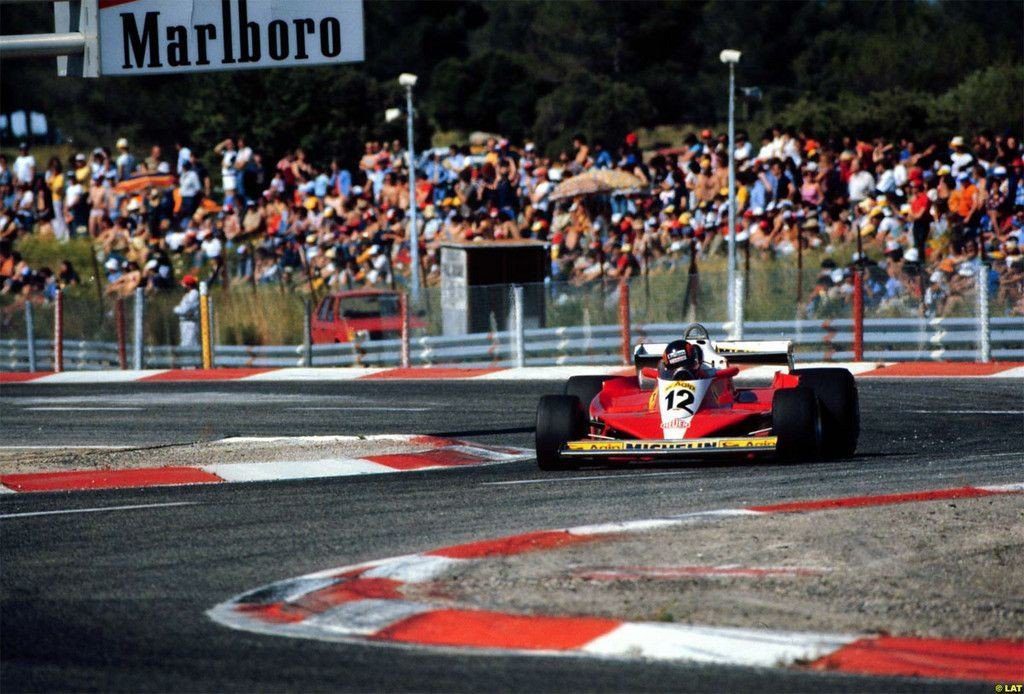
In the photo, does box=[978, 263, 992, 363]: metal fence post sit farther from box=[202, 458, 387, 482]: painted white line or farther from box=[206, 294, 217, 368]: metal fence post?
box=[206, 294, 217, 368]: metal fence post

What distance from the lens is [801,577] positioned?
22.9 feet

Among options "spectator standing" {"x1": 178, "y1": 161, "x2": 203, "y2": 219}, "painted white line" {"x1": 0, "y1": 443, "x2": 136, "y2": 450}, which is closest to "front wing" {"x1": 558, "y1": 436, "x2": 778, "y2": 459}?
"painted white line" {"x1": 0, "y1": 443, "x2": 136, "y2": 450}

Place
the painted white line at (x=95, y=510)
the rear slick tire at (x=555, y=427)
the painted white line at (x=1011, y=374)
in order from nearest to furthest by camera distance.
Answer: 1. the painted white line at (x=95, y=510)
2. the rear slick tire at (x=555, y=427)
3. the painted white line at (x=1011, y=374)

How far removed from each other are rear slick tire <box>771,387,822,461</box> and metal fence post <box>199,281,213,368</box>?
586 inches

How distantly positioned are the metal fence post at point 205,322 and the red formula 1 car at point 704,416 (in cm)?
1361

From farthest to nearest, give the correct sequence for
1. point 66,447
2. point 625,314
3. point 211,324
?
point 211,324 → point 625,314 → point 66,447

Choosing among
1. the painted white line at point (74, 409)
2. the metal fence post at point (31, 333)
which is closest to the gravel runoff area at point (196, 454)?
the painted white line at point (74, 409)

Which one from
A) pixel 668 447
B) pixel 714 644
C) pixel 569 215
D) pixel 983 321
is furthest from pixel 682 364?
pixel 569 215

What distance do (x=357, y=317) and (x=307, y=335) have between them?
75 centimetres

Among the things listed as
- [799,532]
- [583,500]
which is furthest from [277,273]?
[799,532]

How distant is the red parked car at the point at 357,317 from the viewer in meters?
24.3

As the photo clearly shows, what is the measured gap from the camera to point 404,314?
23.4 m

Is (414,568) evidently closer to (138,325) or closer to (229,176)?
(138,325)

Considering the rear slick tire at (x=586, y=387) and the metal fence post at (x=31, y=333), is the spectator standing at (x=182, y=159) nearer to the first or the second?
the metal fence post at (x=31, y=333)
